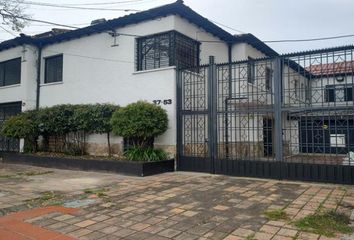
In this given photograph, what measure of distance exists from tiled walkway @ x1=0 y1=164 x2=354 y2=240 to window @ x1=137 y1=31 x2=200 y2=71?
13.9 feet

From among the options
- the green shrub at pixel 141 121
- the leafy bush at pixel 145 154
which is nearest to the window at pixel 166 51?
the green shrub at pixel 141 121

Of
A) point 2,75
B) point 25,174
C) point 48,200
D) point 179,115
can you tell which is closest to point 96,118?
point 25,174

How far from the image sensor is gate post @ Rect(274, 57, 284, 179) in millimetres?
8578

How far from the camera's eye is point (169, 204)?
5855mm

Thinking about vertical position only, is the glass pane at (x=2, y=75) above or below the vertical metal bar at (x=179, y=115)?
above

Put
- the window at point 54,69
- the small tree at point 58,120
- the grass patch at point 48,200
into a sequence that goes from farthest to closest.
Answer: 1. the window at point 54,69
2. the small tree at point 58,120
3. the grass patch at point 48,200

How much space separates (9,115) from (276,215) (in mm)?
15103

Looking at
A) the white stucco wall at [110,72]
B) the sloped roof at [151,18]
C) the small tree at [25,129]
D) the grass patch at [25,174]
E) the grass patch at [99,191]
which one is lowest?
the grass patch at [99,191]

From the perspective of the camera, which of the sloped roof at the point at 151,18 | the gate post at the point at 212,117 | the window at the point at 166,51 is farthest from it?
the window at the point at 166,51

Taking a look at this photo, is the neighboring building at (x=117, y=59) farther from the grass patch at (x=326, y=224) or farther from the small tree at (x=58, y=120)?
the grass patch at (x=326, y=224)

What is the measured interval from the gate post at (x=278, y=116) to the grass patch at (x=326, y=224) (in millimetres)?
3514

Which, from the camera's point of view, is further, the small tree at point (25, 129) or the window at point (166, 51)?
the small tree at point (25, 129)

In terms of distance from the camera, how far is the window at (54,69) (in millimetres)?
14672

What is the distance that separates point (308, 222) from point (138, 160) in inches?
241
